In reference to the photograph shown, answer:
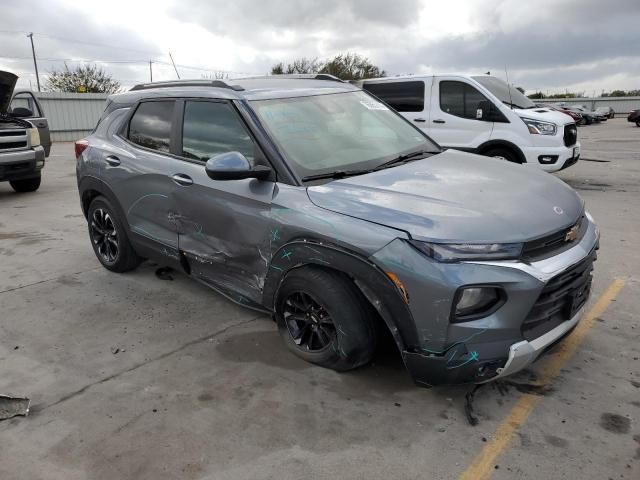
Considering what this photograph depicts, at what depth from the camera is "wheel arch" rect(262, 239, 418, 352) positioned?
2.63 meters

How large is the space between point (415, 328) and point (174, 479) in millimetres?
1337

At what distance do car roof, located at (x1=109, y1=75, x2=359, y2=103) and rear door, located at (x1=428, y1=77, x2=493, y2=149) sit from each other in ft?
16.3

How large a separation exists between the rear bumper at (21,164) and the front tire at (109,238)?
487 centimetres

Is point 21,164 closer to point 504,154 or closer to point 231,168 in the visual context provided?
point 231,168

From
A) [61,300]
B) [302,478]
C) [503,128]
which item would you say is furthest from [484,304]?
[503,128]

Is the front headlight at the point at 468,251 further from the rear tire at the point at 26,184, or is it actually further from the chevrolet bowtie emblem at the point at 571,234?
the rear tire at the point at 26,184

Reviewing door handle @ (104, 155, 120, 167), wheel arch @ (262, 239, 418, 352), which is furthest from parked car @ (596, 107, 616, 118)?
wheel arch @ (262, 239, 418, 352)

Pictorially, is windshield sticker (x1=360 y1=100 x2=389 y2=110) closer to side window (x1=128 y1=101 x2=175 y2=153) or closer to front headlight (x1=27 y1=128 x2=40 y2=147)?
side window (x1=128 y1=101 x2=175 y2=153)

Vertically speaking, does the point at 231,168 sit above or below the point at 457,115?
below

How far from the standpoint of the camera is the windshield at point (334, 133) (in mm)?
3371

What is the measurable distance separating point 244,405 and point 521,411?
1.52 meters

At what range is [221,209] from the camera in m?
3.54

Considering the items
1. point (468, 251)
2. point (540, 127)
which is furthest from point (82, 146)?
point (540, 127)

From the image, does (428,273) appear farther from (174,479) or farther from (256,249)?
(174,479)
